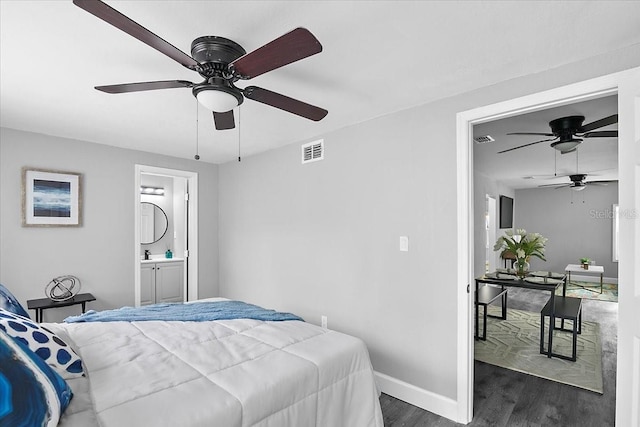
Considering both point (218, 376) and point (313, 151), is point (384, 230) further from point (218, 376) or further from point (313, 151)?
point (218, 376)

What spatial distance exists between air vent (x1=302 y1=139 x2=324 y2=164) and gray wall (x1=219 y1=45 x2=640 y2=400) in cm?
7

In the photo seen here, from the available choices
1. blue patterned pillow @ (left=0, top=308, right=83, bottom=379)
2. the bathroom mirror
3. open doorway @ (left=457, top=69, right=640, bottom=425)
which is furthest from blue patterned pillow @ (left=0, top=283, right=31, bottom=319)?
the bathroom mirror

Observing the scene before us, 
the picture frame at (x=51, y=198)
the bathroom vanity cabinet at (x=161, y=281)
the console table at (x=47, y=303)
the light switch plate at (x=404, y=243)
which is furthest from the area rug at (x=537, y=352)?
the picture frame at (x=51, y=198)

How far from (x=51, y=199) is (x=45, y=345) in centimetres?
273

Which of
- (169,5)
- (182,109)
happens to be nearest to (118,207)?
(182,109)

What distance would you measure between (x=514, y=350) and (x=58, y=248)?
4987 mm

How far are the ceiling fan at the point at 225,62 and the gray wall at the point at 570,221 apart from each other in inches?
319

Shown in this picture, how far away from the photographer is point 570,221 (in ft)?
26.1

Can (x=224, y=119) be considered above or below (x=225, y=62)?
below

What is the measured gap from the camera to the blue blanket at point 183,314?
2357mm

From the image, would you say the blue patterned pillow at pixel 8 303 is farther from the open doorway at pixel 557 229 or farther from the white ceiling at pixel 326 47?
the open doorway at pixel 557 229

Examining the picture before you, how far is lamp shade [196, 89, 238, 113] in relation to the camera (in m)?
1.70

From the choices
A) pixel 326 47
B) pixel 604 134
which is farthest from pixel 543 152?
pixel 326 47

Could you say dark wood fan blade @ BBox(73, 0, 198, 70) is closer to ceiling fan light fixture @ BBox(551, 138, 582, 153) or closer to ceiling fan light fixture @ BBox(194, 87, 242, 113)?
ceiling fan light fixture @ BBox(194, 87, 242, 113)
